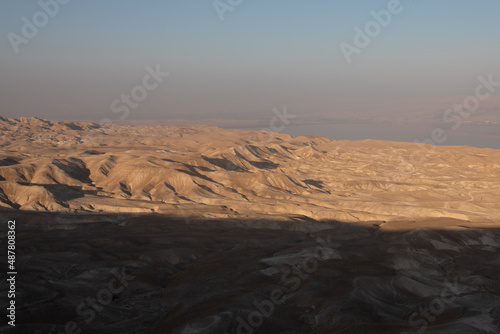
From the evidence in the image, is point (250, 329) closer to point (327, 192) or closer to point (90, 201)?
point (90, 201)

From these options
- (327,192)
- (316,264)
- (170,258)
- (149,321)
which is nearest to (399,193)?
(327,192)
